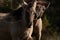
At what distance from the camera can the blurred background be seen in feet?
19.2

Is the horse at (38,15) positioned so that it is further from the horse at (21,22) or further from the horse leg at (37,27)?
the horse at (21,22)

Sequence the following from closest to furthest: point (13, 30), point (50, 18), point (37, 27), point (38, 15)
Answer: point (38, 15)
point (13, 30)
point (37, 27)
point (50, 18)

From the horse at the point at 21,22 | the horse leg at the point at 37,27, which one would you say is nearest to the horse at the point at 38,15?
the horse leg at the point at 37,27

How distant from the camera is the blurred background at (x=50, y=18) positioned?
5.86 m

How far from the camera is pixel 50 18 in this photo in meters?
6.42

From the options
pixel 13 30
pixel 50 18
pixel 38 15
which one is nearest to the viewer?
pixel 38 15

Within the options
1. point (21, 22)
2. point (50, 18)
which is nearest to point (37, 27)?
point (21, 22)

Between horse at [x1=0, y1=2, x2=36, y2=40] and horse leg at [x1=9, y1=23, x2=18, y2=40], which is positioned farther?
horse leg at [x1=9, y1=23, x2=18, y2=40]

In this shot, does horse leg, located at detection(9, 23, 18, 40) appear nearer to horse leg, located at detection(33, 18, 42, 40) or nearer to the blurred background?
horse leg, located at detection(33, 18, 42, 40)

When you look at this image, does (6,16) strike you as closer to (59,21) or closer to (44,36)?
(44,36)

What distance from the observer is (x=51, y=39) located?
226 inches

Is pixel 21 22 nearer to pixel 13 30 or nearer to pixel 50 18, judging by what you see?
pixel 13 30

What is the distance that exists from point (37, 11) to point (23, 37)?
0.45 m

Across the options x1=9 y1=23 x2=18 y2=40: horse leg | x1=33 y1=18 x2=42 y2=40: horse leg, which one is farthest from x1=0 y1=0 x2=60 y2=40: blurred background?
x1=9 y1=23 x2=18 y2=40: horse leg
